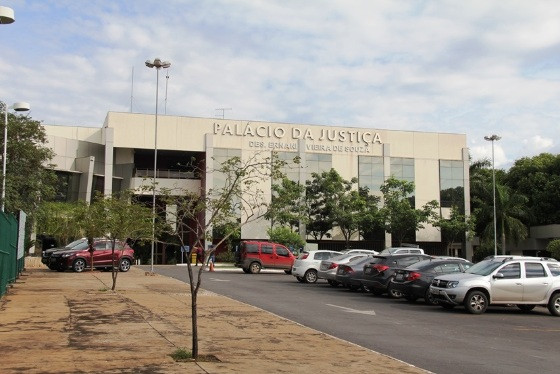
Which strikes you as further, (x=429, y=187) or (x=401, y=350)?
(x=429, y=187)

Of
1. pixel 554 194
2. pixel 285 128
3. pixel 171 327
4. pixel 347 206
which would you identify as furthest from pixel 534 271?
pixel 554 194

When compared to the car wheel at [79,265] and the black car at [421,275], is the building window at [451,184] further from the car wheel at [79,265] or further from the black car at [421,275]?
the black car at [421,275]

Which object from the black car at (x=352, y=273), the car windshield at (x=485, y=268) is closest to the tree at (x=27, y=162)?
the black car at (x=352, y=273)

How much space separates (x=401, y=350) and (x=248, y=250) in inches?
1005

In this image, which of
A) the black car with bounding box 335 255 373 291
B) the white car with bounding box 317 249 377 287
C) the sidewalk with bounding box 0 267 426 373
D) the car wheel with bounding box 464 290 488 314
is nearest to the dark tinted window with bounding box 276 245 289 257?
the white car with bounding box 317 249 377 287

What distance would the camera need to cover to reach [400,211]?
56250 mm

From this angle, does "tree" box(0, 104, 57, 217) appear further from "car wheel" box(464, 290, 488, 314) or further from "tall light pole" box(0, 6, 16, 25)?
"car wheel" box(464, 290, 488, 314)

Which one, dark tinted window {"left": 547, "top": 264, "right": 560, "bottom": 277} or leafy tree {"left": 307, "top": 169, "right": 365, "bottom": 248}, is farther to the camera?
leafy tree {"left": 307, "top": 169, "right": 365, "bottom": 248}

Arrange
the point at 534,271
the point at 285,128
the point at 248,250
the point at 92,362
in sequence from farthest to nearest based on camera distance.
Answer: the point at 285,128 → the point at 248,250 → the point at 534,271 → the point at 92,362

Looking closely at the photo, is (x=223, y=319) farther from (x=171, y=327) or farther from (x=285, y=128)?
(x=285, y=128)

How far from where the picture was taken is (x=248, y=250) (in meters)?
37.1

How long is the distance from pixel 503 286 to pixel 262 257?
1972cm

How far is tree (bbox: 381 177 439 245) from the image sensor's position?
185ft

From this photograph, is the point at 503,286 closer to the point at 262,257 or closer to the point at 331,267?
the point at 331,267
